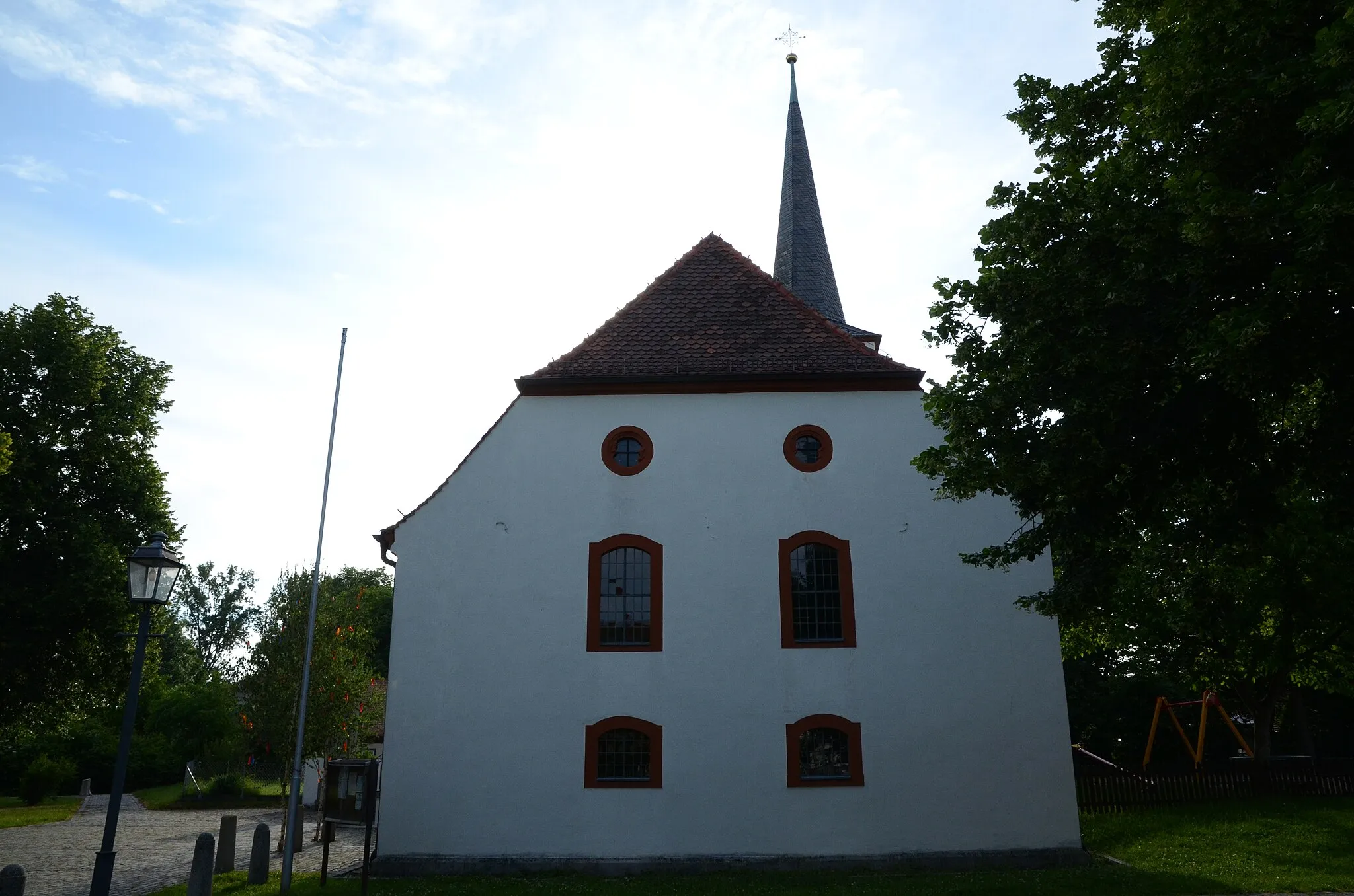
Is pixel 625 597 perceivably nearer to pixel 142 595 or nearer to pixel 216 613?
pixel 142 595

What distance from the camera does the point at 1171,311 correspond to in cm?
973

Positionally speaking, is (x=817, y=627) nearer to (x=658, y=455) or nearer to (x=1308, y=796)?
(x=658, y=455)

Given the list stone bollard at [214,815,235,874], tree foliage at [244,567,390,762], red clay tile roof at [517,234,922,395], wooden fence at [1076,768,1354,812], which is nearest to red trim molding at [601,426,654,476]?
red clay tile roof at [517,234,922,395]

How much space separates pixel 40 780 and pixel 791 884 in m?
35.1

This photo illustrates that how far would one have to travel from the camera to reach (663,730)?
53.8 feet

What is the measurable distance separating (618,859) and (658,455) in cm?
720

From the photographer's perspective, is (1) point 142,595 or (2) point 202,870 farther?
(2) point 202,870

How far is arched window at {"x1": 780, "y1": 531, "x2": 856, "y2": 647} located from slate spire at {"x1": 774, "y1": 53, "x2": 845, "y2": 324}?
11.7m

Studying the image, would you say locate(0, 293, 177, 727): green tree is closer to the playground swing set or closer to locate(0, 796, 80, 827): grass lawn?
locate(0, 796, 80, 827): grass lawn

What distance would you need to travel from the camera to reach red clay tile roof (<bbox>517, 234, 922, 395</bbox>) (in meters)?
18.2

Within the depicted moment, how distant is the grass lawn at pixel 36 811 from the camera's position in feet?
95.8

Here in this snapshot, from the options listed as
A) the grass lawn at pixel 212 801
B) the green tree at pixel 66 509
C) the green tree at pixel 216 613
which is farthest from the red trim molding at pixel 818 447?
the green tree at pixel 216 613

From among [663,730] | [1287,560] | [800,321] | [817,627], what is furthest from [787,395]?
[1287,560]

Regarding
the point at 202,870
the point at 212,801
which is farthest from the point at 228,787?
the point at 202,870
